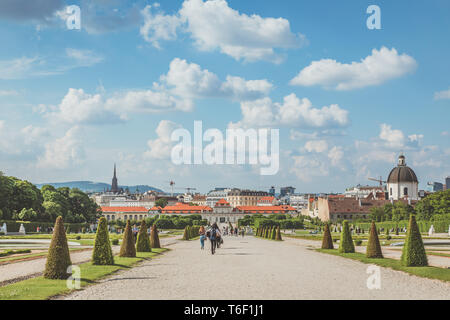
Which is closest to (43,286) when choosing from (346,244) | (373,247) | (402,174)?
(373,247)

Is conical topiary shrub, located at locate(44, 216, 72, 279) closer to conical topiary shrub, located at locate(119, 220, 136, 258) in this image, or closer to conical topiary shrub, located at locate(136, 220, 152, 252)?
conical topiary shrub, located at locate(119, 220, 136, 258)

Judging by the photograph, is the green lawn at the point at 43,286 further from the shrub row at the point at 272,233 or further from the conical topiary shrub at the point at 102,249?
the shrub row at the point at 272,233

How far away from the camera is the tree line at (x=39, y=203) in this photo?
6856 cm

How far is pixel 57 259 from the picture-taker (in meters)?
15.6

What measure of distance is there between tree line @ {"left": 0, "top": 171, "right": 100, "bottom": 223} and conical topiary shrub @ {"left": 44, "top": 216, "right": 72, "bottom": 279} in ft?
168

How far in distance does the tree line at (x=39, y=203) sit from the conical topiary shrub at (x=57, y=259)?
51.1 meters

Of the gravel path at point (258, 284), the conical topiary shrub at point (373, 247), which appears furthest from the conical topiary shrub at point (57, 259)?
the conical topiary shrub at point (373, 247)

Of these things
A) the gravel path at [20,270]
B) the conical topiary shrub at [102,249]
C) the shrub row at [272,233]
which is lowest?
the shrub row at [272,233]

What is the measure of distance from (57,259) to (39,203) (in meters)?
63.6

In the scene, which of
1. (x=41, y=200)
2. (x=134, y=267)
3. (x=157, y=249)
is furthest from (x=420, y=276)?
(x=41, y=200)

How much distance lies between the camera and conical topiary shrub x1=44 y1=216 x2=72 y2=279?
15578mm

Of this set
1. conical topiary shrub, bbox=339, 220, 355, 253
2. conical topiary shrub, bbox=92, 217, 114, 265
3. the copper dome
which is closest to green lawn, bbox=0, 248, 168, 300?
conical topiary shrub, bbox=92, 217, 114, 265

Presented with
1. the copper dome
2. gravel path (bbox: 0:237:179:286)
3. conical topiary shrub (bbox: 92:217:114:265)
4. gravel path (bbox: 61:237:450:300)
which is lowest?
gravel path (bbox: 0:237:179:286)
